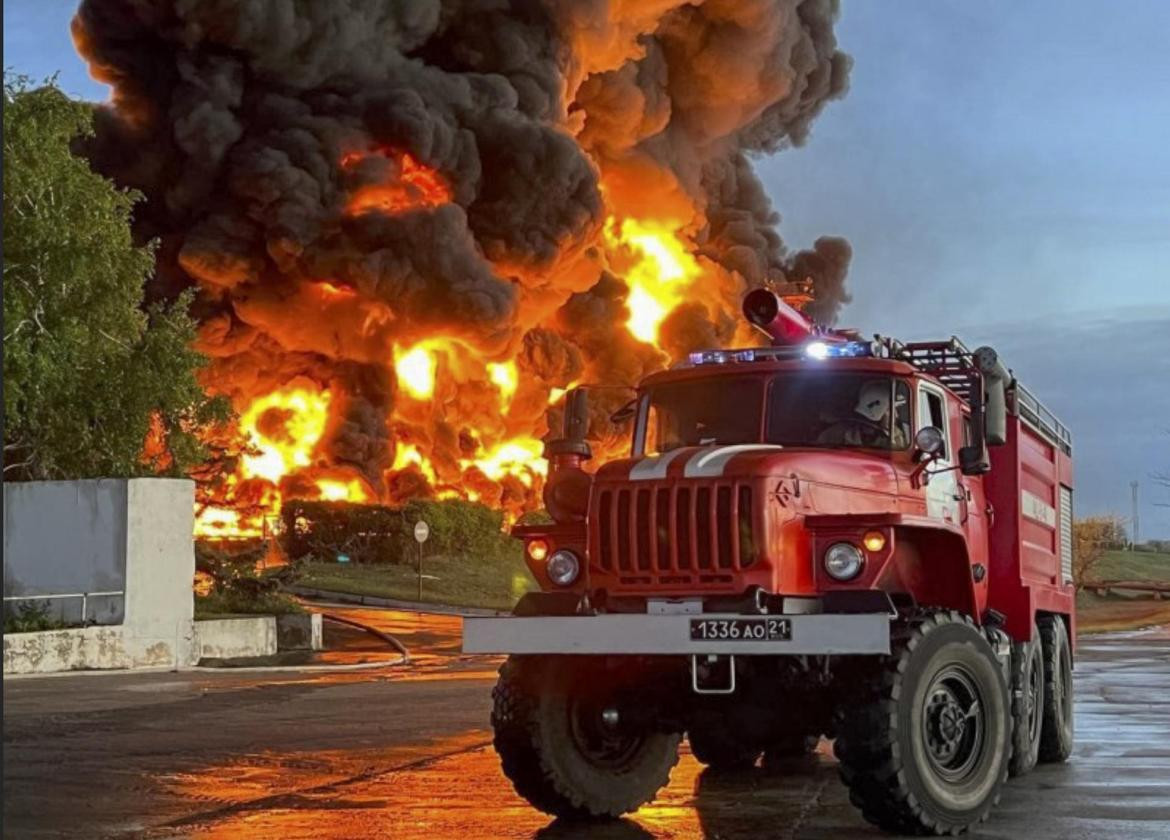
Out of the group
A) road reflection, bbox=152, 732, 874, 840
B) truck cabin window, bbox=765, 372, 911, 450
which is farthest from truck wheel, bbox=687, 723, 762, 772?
truck cabin window, bbox=765, 372, 911, 450

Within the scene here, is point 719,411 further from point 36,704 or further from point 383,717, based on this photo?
point 36,704

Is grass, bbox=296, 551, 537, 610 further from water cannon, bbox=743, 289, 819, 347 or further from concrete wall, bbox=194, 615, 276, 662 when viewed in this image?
water cannon, bbox=743, 289, 819, 347

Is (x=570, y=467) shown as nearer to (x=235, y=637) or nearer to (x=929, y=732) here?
(x=929, y=732)

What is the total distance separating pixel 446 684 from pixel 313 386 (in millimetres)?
40304

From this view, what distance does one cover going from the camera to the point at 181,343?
26.1 meters

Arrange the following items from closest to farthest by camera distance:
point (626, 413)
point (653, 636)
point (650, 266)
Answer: point (653, 636) → point (626, 413) → point (650, 266)

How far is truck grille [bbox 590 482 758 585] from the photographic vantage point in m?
7.76

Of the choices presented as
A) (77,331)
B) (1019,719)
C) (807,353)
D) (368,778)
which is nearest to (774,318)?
(807,353)

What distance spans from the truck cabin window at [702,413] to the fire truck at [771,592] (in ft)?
0.05

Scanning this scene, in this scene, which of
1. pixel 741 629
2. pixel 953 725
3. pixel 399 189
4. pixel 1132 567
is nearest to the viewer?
pixel 741 629

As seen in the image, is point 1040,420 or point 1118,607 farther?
point 1118,607

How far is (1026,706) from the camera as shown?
428 inches

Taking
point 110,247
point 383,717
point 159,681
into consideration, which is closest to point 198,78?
point 110,247

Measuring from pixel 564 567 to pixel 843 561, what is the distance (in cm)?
152
